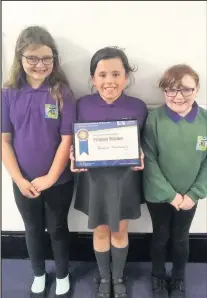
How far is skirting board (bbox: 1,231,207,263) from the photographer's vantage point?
1.71m

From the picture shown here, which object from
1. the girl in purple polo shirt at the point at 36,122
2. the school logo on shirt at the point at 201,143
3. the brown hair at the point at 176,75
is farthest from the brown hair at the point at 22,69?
the school logo on shirt at the point at 201,143

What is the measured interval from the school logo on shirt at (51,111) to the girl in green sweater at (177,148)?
1.24ft

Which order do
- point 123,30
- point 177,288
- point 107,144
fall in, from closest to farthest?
point 107,144, point 123,30, point 177,288

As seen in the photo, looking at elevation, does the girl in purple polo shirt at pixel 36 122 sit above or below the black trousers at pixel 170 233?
above

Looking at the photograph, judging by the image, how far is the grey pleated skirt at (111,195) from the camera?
1.33m

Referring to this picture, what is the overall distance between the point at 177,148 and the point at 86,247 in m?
0.77

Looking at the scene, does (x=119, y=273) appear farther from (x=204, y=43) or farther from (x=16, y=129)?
(x=204, y=43)

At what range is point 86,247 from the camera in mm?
1747

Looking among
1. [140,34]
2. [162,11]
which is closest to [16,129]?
[140,34]

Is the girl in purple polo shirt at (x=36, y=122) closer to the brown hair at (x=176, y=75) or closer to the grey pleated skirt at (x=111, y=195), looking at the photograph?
the grey pleated skirt at (x=111, y=195)

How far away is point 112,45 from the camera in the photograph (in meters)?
1.43

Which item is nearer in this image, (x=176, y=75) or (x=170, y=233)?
(x=176, y=75)

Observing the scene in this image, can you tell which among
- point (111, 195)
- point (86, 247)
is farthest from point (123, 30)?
point (86, 247)

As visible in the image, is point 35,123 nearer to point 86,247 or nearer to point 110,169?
point 110,169
